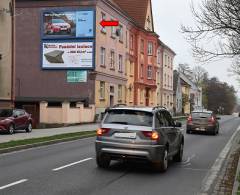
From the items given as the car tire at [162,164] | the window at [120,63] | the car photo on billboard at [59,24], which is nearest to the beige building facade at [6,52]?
the car photo on billboard at [59,24]

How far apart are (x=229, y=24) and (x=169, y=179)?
27.0 feet

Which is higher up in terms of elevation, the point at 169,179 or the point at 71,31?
the point at 71,31

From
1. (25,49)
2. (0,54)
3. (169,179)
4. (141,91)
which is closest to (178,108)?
(141,91)

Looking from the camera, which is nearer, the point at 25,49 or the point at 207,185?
the point at 207,185

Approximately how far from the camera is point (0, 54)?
1352 inches

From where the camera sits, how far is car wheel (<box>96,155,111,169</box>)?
40.5 feet

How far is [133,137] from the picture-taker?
11859mm

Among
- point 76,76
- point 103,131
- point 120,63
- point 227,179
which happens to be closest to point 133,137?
point 103,131

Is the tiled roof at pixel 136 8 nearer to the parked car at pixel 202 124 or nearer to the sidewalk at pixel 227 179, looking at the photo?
the parked car at pixel 202 124

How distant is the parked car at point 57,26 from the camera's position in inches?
1716

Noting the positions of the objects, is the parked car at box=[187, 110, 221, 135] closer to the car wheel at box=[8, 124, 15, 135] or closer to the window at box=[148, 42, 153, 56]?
the car wheel at box=[8, 124, 15, 135]

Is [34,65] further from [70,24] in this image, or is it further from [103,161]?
[103,161]

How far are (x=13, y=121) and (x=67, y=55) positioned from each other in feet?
55.2

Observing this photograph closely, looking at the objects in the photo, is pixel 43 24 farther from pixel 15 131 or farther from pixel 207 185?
pixel 207 185
